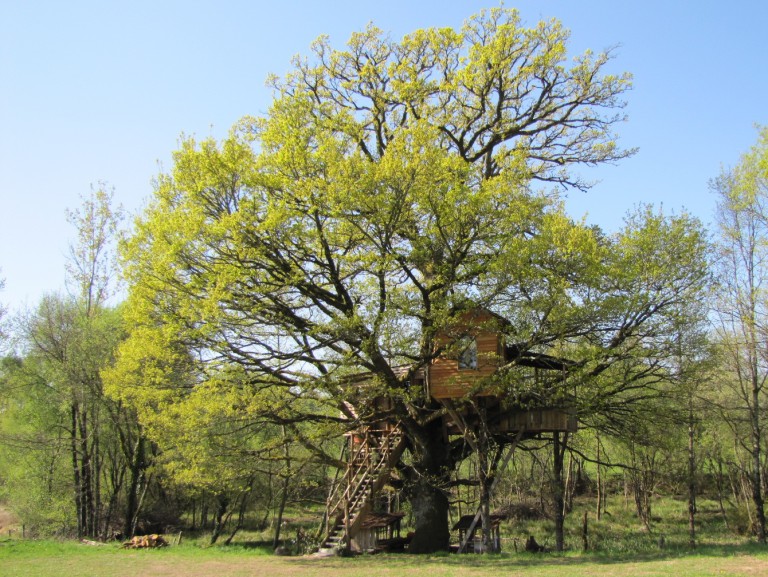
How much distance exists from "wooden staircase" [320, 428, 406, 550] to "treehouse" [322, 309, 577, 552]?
0.03 metres

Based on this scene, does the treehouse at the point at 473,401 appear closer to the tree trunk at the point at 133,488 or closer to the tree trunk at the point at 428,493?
the tree trunk at the point at 428,493

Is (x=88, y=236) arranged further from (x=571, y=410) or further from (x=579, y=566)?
(x=579, y=566)

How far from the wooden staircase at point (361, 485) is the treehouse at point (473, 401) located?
3 centimetres

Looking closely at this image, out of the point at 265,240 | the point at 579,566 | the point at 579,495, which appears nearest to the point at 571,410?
the point at 579,566

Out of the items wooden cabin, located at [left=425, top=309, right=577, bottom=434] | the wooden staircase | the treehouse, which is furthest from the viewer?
the wooden staircase

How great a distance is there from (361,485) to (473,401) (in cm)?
589

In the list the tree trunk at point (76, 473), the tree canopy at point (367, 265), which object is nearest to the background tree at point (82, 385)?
the tree trunk at point (76, 473)

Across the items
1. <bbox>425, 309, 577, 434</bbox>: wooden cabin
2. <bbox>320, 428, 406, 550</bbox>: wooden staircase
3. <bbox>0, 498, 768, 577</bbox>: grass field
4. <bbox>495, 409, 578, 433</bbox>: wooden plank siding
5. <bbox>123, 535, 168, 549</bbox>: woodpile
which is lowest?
<bbox>123, 535, 168, 549</bbox>: woodpile

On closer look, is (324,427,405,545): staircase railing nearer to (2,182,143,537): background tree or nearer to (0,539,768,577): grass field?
(0,539,768,577): grass field

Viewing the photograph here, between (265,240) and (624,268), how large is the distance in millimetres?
10232

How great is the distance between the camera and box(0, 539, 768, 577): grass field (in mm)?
13406

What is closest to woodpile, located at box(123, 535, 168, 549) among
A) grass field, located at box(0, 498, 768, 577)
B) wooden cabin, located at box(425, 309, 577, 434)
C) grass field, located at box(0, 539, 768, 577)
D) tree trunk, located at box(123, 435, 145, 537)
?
grass field, located at box(0, 498, 768, 577)

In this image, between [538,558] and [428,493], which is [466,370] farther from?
[538,558]

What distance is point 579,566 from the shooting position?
14.4m
